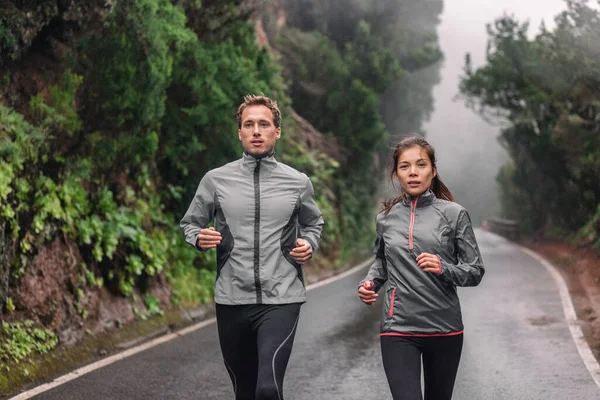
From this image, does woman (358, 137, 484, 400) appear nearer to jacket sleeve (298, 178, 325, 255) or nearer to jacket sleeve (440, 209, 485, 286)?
jacket sleeve (440, 209, 485, 286)

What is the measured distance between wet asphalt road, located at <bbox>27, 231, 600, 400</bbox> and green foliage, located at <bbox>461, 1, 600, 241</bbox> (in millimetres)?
10685

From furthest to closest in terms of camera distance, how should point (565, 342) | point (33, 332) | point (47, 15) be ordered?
point (565, 342) < point (47, 15) < point (33, 332)

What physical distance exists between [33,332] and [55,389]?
1157 mm

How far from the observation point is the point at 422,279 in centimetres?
423

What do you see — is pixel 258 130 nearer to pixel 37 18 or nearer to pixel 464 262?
pixel 464 262

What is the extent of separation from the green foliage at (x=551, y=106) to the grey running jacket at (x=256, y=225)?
17.2 meters

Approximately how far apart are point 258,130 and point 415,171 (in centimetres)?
96

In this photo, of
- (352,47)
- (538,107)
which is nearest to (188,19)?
(352,47)

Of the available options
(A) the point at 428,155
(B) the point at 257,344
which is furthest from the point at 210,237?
(A) the point at 428,155

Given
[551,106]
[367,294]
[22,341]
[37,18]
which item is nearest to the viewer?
[367,294]

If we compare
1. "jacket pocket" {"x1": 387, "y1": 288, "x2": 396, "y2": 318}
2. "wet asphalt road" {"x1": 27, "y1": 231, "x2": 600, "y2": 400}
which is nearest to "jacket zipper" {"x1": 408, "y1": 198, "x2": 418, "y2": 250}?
"jacket pocket" {"x1": 387, "y1": 288, "x2": 396, "y2": 318}

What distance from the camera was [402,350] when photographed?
4156 mm

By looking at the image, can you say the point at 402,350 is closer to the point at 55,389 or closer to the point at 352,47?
the point at 55,389

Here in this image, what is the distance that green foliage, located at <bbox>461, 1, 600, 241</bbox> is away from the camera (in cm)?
2150
